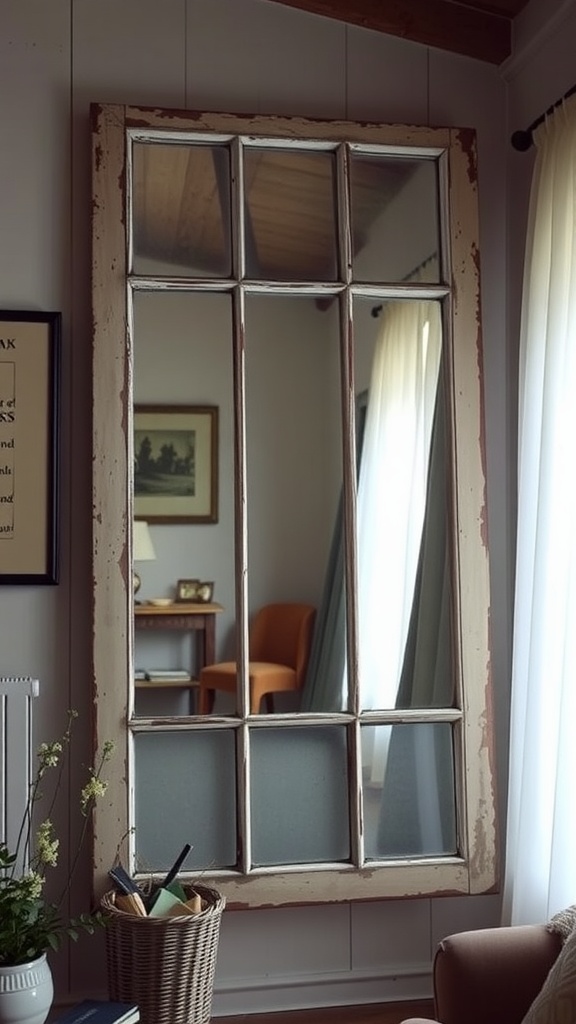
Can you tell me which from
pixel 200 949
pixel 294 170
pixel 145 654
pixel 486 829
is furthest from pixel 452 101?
pixel 200 949

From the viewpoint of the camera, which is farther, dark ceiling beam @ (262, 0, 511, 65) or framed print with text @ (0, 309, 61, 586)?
dark ceiling beam @ (262, 0, 511, 65)

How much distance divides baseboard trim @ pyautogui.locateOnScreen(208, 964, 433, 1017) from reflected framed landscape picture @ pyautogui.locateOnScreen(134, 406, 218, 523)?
3.94 ft

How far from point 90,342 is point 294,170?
2.28ft

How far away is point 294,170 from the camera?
118 inches

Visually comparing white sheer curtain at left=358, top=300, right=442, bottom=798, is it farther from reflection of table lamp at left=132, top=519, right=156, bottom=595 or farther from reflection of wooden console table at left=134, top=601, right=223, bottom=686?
reflection of table lamp at left=132, top=519, right=156, bottom=595

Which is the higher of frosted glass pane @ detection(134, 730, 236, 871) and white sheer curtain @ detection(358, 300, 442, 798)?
white sheer curtain @ detection(358, 300, 442, 798)

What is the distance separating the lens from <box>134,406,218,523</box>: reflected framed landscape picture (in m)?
2.88

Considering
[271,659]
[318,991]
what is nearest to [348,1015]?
[318,991]

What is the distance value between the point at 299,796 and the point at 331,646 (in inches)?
15.1

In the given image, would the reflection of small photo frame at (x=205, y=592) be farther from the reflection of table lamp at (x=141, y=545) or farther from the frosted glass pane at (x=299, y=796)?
the frosted glass pane at (x=299, y=796)

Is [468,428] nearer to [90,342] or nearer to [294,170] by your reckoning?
[294,170]

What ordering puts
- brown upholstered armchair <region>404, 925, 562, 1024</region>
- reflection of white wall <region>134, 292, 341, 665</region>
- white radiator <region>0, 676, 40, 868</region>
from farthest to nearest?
reflection of white wall <region>134, 292, 341, 665</region>, white radiator <region>0, 676, 40, 868</region>, brown upholstered armchair <region>404, 925, 562, 1024</region>

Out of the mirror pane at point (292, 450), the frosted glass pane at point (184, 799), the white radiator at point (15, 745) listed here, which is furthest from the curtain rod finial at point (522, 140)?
the white radiator at point (15, 745)

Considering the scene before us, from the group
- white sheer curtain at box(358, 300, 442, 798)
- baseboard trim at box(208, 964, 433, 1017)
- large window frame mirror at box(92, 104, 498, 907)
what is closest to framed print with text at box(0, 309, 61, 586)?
large window frame mirror at box(92, 104, 498, 907)
